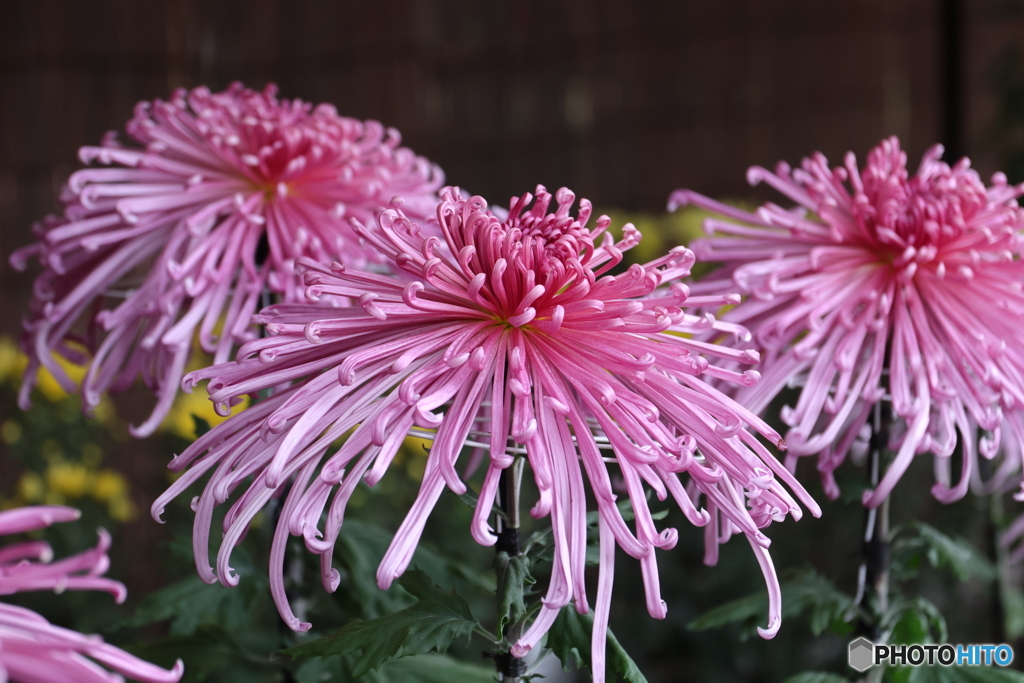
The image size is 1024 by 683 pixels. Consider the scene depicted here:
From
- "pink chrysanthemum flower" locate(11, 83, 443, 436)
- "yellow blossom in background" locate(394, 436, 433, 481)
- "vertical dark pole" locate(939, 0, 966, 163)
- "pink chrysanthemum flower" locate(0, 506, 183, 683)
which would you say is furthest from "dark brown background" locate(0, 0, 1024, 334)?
"pink chrysanthemum flower" locate(0, 506, 183, 683)

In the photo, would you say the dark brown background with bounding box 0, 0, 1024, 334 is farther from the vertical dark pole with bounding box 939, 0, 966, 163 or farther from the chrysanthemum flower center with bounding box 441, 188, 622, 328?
the chrysanthemum flower center with bounding box 441, 188, 622, 328

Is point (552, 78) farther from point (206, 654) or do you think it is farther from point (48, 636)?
point (48, 636)

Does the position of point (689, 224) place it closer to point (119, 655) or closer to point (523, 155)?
point (523, 155)

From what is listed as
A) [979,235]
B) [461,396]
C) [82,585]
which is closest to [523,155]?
[979,235]

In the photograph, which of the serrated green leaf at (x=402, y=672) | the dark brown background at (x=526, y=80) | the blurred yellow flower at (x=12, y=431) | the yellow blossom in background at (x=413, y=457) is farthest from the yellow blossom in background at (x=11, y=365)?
the serrated green leaf at (x=402, y=672)

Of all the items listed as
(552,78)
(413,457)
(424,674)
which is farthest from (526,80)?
(424,674)

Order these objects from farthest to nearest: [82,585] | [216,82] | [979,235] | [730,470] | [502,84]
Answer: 1. [502,84]
2. [216,82]
3. [979,235]
4. [730,470]
5. [82,585]

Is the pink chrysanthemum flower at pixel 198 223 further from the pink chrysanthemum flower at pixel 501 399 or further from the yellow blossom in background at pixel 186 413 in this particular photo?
the yellow blossom in background at pixel 186 413
